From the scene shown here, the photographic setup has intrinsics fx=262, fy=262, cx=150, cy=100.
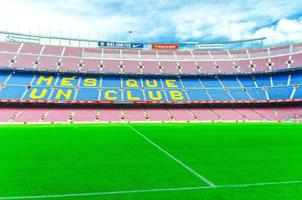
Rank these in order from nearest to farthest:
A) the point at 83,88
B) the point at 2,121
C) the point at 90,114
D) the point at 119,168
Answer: the point at 119,168
the point at 2,121
the point at 90,114
the point at 83,88

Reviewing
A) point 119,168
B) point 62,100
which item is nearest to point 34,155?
point 119,168

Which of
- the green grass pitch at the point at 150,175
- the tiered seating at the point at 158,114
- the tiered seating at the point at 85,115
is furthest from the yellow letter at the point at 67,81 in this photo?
the green grass pitch at the point at 150,175

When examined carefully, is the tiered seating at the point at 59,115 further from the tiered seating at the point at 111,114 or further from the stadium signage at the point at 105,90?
the tiered seating at the point at 111,114

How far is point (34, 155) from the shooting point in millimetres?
12008

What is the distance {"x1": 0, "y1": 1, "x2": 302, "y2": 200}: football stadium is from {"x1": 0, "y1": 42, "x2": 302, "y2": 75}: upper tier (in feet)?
0.91

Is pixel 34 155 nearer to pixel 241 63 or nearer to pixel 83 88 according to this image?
pixel 83 88

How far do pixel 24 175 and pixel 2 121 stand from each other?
41870 millimetres

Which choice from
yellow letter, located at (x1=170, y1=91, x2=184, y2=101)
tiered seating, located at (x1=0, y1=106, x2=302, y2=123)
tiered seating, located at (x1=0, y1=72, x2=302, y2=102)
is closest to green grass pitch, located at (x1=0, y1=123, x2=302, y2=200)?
tiered seating, located at (x1=0, y1=106, x2=302, y2=123)

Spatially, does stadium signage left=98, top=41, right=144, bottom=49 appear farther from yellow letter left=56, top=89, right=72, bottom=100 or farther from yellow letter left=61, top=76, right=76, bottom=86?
yellow letter left=56, top=89, right=72, bottom=100

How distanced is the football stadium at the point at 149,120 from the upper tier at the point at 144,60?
0.91 feet

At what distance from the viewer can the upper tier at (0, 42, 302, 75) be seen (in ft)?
206

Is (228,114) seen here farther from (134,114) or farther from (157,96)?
(134,114)

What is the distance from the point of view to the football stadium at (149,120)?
762cm

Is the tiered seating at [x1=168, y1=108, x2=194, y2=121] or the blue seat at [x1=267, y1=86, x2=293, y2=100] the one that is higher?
the blue seat at [x1=267, y1=86, x2=293, y2=100]
